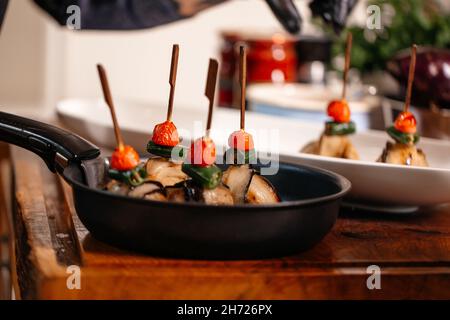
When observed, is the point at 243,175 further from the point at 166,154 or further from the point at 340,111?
the point at 340,111

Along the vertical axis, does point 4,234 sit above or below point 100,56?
below

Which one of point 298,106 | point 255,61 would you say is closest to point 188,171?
point 298,106

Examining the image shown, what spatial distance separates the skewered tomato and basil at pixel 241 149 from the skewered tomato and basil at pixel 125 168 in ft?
0.38

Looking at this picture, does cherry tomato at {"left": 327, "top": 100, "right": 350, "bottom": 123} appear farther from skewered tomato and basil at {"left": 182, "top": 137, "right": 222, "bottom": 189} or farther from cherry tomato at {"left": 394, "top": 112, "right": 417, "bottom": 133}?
skewered tomato and basil at {"left": 182, "top": 137, "right": 222, "bottom": 189}

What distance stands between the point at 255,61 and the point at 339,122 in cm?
123

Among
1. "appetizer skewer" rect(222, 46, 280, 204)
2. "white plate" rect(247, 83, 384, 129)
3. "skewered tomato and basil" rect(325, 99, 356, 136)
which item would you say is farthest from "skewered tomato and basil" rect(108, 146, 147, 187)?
"white plate" rect(247, 83, 384, 129)

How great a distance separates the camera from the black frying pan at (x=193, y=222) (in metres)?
0.72

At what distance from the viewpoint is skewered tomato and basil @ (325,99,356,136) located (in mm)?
1075

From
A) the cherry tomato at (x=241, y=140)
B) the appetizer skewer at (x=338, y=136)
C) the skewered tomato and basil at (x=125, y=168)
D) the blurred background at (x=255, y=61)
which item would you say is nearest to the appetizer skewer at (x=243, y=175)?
the cherry tomato at (x=241, y=140)

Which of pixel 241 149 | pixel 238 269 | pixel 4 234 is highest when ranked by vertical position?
pixel 241 149

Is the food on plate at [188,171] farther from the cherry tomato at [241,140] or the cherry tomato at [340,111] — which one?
the cherry tomato at [340,111]

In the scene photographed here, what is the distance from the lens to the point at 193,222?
725 mm

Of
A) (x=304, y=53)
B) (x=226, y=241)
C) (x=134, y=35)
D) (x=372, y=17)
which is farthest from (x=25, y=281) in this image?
(x=134, y=35)

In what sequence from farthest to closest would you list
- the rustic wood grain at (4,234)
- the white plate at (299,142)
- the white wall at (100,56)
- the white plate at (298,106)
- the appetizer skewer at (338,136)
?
the white wall at (100,56), the white plate at (298,106), the rustic wood grain at (4,234), the appetizer skewer at (338,136), the white plate at (299,142)
